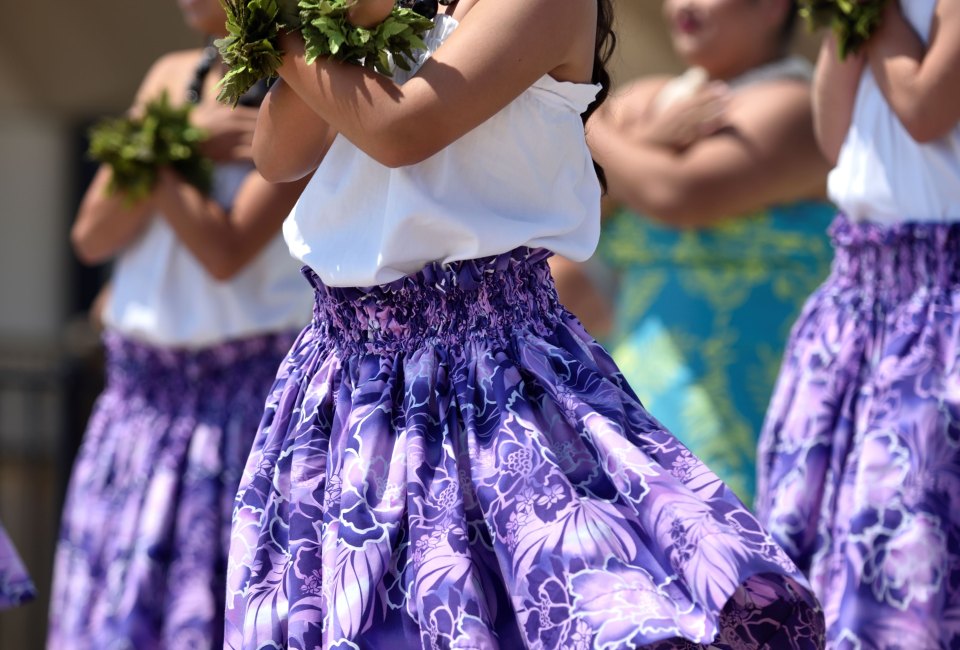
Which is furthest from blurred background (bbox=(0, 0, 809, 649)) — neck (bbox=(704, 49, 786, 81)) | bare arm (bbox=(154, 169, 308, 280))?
bare arm (bbox=(154, 169, 308, 280))

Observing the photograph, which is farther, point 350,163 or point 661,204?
point 661,204

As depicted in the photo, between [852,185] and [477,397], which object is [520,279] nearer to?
[477,397]

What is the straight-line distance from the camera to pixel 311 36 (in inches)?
88.4

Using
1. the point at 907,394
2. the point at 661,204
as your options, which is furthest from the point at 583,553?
the point at 661,204

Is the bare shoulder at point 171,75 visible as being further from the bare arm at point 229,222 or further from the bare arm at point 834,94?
the bare arm at point 834,94

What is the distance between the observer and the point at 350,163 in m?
2.40

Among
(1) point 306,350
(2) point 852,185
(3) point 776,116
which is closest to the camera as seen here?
(1) point 306,350

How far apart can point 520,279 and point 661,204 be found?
1951mm

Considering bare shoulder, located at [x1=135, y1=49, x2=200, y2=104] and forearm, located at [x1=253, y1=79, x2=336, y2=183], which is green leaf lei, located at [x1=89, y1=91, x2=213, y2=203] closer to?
bare shoulder, located at [x1=135, y1=49, x2=200, y2=104]

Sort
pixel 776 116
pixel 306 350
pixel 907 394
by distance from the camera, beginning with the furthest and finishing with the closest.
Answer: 1. pixel 776 116
2. pixel 907 394
3. pixel 306 350

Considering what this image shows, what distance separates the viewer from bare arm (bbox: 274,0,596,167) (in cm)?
221

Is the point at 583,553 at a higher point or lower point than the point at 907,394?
lower

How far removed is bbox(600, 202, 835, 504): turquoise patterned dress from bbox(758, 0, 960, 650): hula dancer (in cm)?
87

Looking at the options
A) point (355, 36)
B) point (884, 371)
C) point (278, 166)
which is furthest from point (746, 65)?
point (355, 36)
